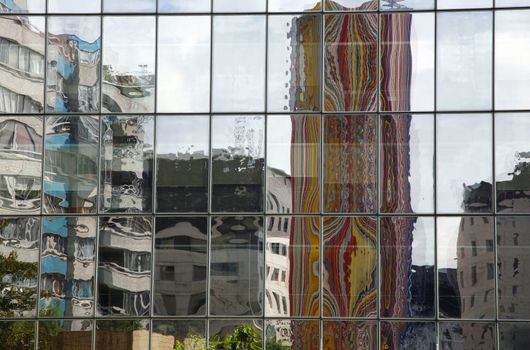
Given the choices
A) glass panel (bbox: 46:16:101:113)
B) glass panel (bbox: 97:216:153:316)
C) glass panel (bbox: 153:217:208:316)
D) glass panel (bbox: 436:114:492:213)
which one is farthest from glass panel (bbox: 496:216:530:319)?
glass panel (bbox: 46:16:101:113)

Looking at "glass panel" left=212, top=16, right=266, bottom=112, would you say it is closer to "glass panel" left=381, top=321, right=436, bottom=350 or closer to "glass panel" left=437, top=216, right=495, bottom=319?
"glass panel" left=437, top=216, right=495, bottom=319

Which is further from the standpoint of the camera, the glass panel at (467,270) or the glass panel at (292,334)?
the glass panel at (292,334)

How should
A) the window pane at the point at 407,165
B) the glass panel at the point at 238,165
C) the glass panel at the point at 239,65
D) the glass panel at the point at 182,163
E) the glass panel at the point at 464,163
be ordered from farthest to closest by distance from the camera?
the glass panel at the point at 239,65, the glass panel at the point at 182,163, the glass panel at the point at 238,165, the window pane at the point at 407,165, the glass panel at the point at 464,163

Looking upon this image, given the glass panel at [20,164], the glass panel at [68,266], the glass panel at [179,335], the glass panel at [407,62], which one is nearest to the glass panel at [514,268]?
the glass panel at [407,62]

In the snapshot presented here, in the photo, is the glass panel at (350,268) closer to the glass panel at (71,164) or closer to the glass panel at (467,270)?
the glass panel at (467,270)

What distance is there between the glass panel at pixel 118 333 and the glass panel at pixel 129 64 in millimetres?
4401

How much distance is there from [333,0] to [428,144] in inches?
143

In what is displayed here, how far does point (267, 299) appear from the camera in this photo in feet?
66.7

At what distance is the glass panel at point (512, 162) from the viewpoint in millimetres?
20203

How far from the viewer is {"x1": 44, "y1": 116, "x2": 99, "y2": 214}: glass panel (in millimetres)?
20891

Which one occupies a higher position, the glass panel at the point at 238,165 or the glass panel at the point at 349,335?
the glass panel at the point at 238,165

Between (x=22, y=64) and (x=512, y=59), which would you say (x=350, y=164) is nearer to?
(x=512, y=59)

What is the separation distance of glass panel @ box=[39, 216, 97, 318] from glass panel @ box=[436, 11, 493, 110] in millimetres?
7819

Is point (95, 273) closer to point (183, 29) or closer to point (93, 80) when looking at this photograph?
point (93, 80)
